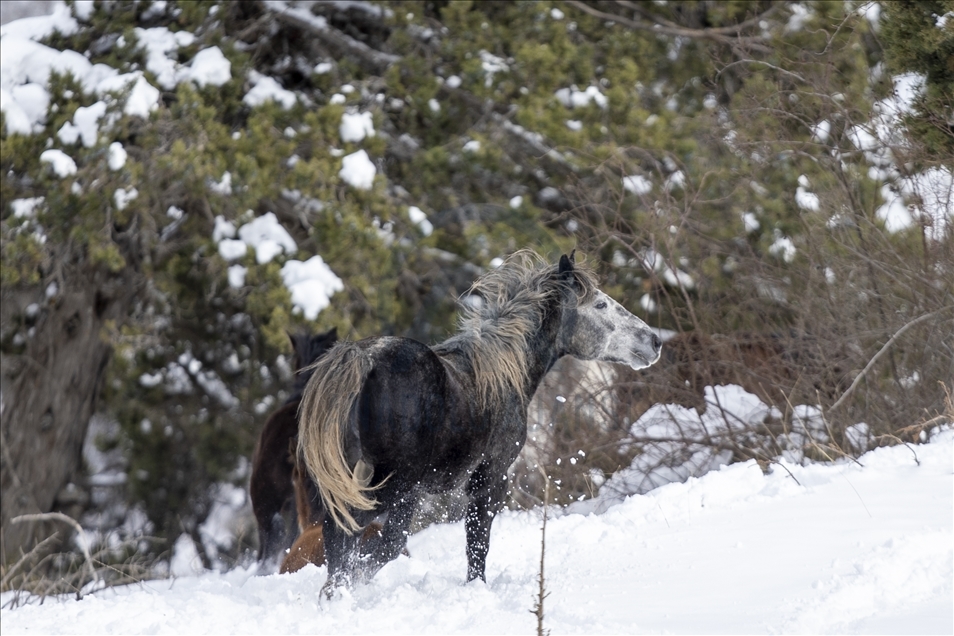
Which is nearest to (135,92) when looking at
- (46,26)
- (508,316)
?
(46,26)

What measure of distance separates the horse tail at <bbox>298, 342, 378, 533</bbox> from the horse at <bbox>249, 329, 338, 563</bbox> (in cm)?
202

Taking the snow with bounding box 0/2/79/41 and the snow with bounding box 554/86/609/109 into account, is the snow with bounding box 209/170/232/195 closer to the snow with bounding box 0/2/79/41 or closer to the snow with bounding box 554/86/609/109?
the snow with bounding box 0/2/79/41

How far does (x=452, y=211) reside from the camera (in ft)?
38.3

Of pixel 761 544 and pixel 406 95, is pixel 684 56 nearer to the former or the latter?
pixel 406 95

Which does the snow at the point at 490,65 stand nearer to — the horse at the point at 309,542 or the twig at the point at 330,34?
the twig at the point at 330,34

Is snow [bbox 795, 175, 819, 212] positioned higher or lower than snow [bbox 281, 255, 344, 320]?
higher

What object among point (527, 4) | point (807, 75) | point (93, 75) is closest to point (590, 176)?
point (527, 4)

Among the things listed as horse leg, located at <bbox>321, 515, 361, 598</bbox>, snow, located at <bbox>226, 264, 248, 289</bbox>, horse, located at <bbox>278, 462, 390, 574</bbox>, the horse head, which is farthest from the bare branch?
horse leg, located at <bbox>321, 515, 361, 598</bbox>

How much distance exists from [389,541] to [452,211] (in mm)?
7479

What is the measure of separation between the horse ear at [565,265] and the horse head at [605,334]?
9 centimetres

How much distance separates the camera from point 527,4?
36.6 feet

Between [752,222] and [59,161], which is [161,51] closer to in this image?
[59,161]

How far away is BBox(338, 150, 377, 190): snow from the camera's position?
33.9 ft

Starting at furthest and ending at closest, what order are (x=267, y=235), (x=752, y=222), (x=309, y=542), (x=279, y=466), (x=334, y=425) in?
1. (x=752, y=222)
2. (x=267, y=235)
3. (x=279, y=466)
4. (x=309, y=542)
5. (x=334, y=425)
